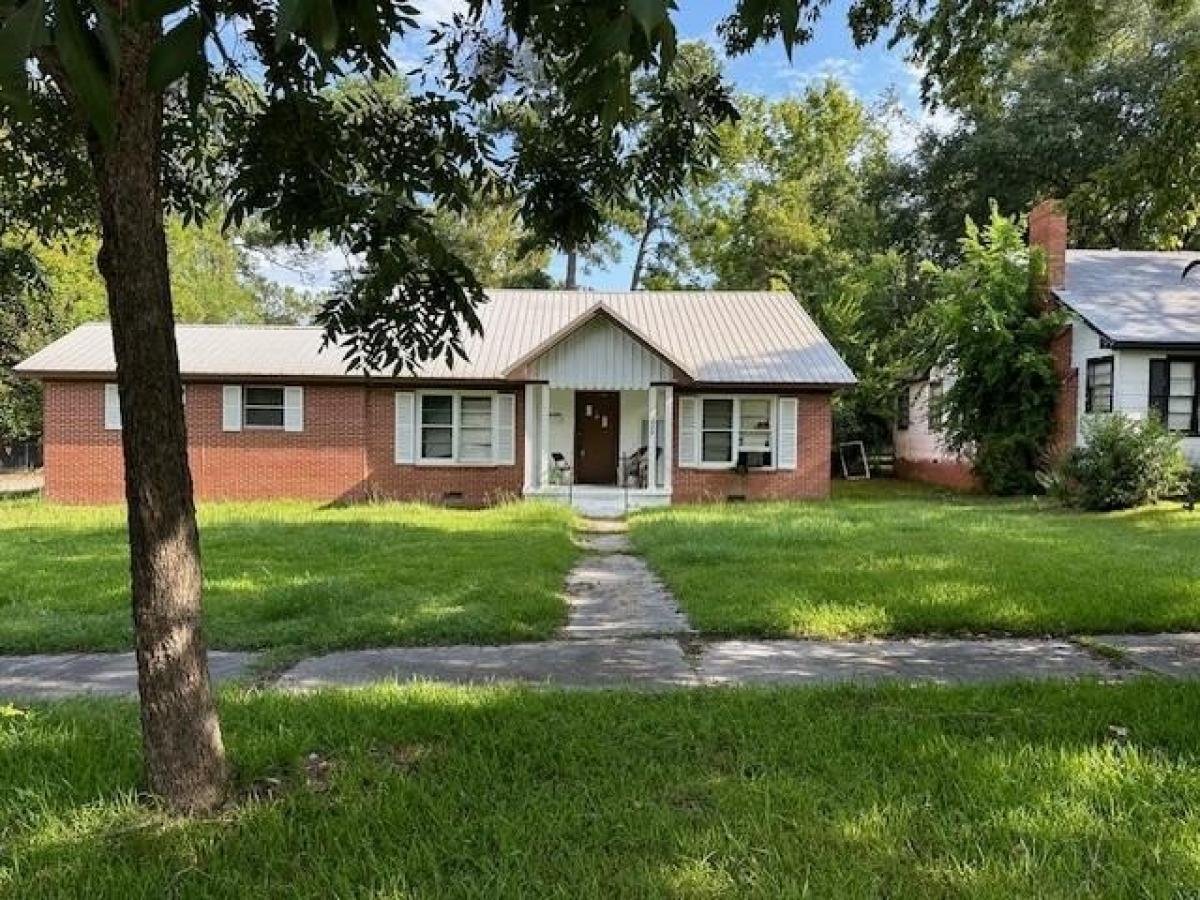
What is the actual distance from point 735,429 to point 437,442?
6.50 metres

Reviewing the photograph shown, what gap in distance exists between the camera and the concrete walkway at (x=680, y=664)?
18.1 ft

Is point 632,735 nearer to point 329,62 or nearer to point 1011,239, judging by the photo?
point 329,62

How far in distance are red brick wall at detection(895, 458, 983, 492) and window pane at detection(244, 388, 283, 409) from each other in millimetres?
15983

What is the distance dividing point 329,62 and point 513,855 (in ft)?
8.15

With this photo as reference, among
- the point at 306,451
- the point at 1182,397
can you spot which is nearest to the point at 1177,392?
the point at 1182,397

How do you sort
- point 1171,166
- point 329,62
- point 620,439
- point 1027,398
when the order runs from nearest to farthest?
point 329,62 < point 1171,166 < point 1027,398 < point 620,439

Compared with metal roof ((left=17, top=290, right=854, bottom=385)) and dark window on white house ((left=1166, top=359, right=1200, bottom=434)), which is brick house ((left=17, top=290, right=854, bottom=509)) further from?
dark window on white house ((left=1166, top=359, right=1200, bottom=434))

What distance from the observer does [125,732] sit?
14.1 ft

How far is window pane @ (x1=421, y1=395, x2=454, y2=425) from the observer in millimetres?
20188

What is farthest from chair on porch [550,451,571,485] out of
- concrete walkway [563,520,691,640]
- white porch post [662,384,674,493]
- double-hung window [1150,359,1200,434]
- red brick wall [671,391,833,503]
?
double-hung window [1150,359,1200,434]

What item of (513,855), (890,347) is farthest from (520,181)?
(890,347)

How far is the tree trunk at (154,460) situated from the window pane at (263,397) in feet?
58.4

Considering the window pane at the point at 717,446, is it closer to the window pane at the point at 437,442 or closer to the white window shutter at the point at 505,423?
the white window shutter at the point at 505,423

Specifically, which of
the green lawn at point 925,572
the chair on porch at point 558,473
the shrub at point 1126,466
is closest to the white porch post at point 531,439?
the chair on porch at point 558,473
